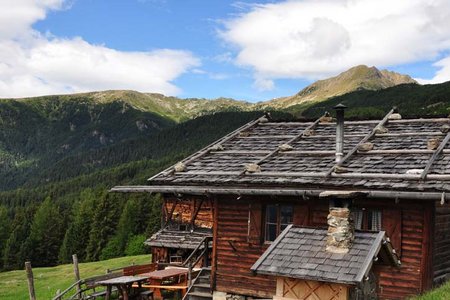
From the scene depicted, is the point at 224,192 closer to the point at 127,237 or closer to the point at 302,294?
the point at 302,294

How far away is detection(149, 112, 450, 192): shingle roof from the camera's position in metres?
16.2

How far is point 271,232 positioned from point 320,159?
3330 millimetres

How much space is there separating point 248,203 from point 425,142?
6.72 meters

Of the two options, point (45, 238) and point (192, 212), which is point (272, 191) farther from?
point (45, 238)

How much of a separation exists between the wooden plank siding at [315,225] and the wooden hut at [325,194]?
3cm

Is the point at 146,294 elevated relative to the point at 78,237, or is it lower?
elevated

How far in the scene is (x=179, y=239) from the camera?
3156 centimetres

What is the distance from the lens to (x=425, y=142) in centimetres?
1853

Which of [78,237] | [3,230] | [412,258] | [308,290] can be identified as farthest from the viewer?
[3,230]

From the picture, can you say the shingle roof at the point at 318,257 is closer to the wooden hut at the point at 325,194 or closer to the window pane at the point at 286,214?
the wooden hut at the point at 325,194

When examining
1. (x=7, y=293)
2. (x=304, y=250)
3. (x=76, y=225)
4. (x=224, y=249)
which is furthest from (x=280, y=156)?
(x=76, y=225)

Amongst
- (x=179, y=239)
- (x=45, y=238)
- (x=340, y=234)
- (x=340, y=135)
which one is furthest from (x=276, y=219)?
(x=45, y=238)

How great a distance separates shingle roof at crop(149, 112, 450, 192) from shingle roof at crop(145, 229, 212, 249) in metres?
8.58

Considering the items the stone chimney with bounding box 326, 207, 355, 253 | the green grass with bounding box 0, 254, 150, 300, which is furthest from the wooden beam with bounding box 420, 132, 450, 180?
the green grass with bounding box 0, 254, 150, 300
